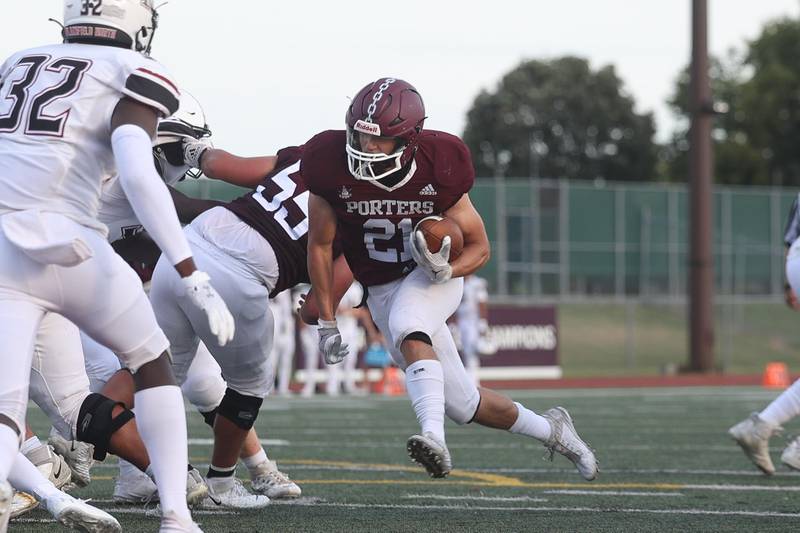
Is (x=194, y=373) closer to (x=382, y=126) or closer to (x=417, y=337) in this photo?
(x=417, y=337)

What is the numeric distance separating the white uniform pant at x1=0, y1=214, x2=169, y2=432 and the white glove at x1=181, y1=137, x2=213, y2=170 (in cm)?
135

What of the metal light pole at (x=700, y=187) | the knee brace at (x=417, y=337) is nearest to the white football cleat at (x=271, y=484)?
the knee brace at (x=417, y=337)

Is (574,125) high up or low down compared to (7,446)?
up

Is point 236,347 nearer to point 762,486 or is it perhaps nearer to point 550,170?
point 762,486

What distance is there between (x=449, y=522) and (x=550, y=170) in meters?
48.8

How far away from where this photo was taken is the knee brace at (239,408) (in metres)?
5.24

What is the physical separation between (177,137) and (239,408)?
108 centimetres

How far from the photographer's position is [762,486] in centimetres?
618

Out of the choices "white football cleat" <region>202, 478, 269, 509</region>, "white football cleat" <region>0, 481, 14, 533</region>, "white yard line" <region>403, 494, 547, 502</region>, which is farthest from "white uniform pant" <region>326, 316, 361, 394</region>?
"white football cleat" <region>0, 481, 14, 533</region>

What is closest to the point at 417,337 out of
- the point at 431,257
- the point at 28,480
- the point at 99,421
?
the point at 431,257

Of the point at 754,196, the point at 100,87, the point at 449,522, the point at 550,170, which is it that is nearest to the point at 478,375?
the point at 754,196

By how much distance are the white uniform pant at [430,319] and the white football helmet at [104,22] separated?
1.54 m

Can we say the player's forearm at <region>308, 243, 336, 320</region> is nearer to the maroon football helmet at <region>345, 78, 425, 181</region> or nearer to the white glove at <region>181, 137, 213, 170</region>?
the maroon football helmet at <region>345, 78, 425, 181</region>

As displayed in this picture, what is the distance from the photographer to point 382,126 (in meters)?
4.84
